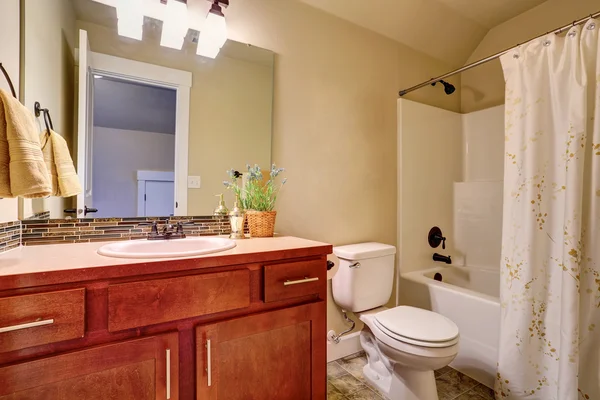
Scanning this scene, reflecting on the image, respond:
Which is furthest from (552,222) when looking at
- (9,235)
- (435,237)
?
(9,235)

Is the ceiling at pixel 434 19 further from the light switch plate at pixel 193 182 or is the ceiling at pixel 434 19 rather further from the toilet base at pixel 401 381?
the toilet base at pixel 401 381

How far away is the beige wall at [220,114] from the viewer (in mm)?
1490

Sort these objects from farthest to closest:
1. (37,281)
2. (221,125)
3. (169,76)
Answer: (221,125) < (169,76) < (37,281)

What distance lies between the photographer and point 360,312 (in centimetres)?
180

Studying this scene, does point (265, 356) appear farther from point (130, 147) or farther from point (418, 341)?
point (130, 147)

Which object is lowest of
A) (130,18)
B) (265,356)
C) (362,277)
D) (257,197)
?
(265,356)

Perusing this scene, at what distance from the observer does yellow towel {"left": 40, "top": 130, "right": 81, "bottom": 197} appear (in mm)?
1082

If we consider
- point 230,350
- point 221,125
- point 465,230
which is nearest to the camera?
point 230,350

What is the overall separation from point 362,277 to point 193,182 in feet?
3.61

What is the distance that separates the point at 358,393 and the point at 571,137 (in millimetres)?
1677

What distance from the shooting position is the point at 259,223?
1.46m

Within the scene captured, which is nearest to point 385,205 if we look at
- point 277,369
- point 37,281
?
point 277,369

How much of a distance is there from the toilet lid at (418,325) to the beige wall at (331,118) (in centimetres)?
49

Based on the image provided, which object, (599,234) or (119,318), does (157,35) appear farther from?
(599,234)
